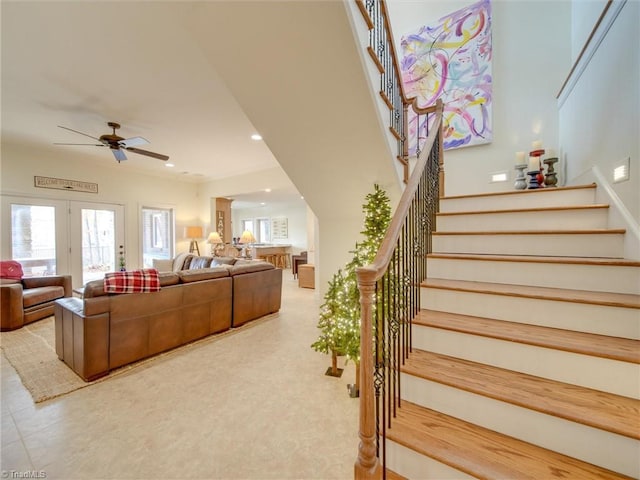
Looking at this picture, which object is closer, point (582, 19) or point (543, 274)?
point (543, 274)

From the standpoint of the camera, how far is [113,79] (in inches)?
111

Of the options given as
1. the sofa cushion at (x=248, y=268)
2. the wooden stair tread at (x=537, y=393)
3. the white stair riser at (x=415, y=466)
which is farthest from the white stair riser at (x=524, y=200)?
the sofa cushion at (x=248, y=268)

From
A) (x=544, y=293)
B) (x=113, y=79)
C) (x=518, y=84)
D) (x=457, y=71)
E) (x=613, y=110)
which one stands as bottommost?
(x=544, y=293)

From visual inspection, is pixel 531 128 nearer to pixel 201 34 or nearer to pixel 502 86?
pixel 502 86

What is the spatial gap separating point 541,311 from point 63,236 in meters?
7.30

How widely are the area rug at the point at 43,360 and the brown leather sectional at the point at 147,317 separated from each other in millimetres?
65

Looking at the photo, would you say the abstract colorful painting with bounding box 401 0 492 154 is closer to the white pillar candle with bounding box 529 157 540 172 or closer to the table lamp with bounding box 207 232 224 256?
the white pillar candle with bounding box 529 157 540 172

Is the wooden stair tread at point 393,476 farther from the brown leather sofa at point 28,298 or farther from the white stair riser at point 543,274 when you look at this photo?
the brown leather sofa at point 28,298

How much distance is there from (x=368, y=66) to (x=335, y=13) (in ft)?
1.51

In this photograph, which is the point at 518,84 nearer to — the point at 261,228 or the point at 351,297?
the point at 351,297

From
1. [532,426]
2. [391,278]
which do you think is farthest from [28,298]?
[532,426]

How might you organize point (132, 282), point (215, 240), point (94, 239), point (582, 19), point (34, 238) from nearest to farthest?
1. point (132, 282)
2. point (582, 19)
3. point (34, 238)
4. point (94, 239)
5. point (215, 240)

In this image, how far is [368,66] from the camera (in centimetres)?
202

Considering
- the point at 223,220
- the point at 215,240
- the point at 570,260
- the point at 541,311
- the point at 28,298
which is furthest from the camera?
the point at 223,220
